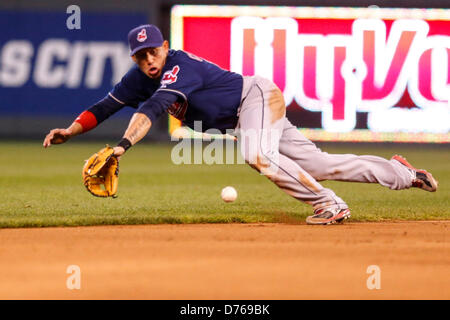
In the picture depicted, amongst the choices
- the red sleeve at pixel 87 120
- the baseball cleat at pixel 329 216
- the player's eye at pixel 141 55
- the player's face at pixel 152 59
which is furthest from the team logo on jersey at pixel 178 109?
the baseball cleat at pixel 329 216

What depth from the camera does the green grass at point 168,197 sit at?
24.9 ft

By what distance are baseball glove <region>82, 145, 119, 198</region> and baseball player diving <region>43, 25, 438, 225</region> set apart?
0.13ft

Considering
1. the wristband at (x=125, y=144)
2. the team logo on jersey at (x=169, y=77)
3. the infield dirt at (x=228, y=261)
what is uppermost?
the team logo on jersey at (x=169, y=77)

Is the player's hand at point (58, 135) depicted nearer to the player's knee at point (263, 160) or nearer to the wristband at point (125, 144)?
the wristband at point (125, 144)

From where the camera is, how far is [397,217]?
7.71 meters

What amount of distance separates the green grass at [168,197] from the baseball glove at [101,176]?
23.2 inches

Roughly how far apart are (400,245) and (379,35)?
9.93 metres

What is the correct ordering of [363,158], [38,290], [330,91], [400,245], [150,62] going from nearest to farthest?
[38,290] → [400,245] → [150,62] → [363,158] → [330,91]

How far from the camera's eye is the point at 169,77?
643cm

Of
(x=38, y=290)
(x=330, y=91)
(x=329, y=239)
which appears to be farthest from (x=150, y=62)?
(x=330, y=91)

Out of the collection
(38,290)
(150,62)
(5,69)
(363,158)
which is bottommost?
(38,290)

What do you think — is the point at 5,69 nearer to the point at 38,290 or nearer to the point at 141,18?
the point at 141,18

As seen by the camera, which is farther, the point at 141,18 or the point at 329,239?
the point at 141,18

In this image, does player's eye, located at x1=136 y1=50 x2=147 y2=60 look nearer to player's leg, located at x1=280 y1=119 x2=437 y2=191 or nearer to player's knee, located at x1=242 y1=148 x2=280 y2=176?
player's knee, located at x1=242 y1=148 x2=280 y2=176
